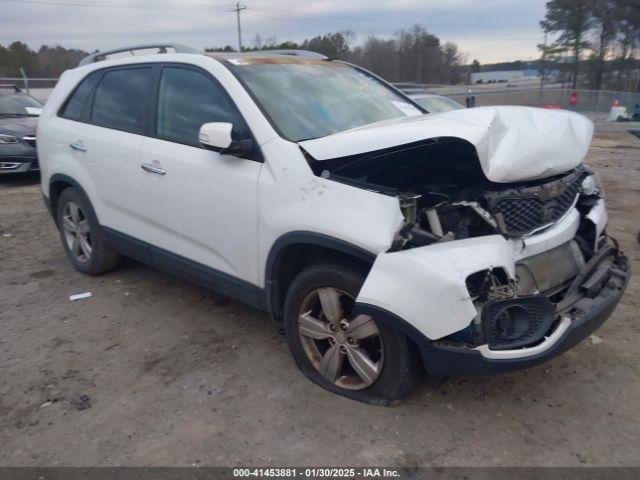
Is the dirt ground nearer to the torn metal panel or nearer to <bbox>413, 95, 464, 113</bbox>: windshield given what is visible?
the torn metal panel

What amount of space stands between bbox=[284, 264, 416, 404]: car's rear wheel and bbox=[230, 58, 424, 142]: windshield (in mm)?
896

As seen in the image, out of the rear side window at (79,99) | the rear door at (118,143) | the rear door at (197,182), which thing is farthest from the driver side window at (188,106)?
the rear side window at (79,99)

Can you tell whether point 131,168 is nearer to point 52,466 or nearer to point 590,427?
point 52,466

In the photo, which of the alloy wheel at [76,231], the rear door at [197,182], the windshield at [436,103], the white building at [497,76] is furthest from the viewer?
the white building at [497,76]

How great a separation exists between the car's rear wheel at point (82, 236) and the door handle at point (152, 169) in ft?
3.46

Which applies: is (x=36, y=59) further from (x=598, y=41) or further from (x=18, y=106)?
(x=598, y=41)

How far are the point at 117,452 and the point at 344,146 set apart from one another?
1.94 metres

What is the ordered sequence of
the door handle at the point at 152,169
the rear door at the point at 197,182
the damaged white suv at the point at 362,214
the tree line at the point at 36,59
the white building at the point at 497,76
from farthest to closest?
1. the white building at the point at 497,76
2. the tree line at the point at 36,59
3. the door handle at the point at 152,169
4. the rear door at the point at 197,182
5. the damaged white suv at the point at 362,214

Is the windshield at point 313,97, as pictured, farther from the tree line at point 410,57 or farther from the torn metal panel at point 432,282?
the tree line at point 410,57

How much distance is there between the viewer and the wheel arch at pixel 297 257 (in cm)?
291

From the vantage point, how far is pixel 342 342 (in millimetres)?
3086

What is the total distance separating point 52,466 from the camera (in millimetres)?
2744

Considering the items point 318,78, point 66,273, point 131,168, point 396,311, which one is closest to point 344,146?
point 396,311

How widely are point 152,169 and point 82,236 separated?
164cm
